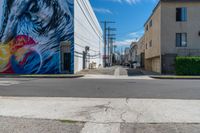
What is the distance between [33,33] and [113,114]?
999 inches

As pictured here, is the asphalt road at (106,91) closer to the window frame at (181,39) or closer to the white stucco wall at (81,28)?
the window frame at (181,39)

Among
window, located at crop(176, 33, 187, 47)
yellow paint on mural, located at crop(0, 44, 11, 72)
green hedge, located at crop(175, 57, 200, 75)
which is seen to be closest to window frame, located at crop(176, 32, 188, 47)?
window, located at crop(176, 33, 187, 47)

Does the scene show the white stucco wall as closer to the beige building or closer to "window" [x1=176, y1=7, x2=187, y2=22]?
the beige building

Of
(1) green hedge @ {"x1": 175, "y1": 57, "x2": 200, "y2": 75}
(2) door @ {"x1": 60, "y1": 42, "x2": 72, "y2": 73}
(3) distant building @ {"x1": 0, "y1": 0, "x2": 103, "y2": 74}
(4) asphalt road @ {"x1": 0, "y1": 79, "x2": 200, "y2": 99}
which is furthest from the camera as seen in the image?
(2) door @ {"x1": 60, "y1": 42, "x2": 72, "y2": 73}

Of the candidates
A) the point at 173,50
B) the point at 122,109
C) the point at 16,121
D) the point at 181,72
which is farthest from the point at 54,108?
the point at 173,50

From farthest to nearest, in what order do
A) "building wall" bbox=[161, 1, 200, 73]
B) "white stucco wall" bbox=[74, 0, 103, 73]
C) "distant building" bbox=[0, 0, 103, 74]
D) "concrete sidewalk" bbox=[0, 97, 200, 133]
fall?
"white stucco wall" bbox=[74, 0, 103, 73], "distant building" bbox=[0, 0, 103, 74], "building wall" bbox=[161, 1, 200, 73], "concrete sidewalk" bbox=[0, 97, 200, 133]

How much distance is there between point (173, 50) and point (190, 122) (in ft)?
80.2

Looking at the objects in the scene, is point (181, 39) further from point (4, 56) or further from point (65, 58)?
point (4, 56)

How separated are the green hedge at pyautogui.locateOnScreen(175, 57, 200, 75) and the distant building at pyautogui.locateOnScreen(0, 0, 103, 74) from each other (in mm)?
13401

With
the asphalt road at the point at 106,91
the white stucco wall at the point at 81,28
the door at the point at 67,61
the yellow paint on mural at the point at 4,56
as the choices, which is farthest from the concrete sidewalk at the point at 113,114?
the yellow paint on mural at the point at 4,56

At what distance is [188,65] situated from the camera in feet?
87.7

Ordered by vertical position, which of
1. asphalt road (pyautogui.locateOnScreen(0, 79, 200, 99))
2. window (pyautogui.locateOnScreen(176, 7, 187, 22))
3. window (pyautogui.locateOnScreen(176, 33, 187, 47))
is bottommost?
asphalt road (pyautogui.locateOnScreen(0, 79, 200, 99))

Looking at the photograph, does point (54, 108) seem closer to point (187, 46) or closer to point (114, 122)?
point (114, 122)

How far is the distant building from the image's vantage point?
96.2 feet
